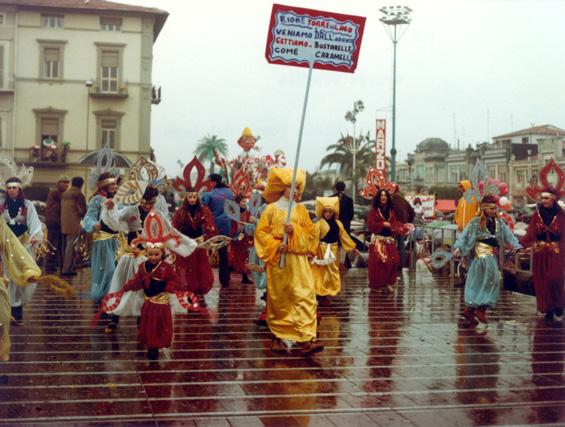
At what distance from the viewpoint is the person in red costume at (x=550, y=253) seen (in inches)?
412

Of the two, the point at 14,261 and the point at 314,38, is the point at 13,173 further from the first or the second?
the point at 314,38

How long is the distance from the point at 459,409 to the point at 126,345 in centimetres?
347

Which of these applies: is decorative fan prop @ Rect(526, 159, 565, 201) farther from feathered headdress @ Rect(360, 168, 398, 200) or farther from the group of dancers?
feathered headdress @ Rect(360, 168, 398, 200)

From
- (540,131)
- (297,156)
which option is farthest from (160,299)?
(540,131)

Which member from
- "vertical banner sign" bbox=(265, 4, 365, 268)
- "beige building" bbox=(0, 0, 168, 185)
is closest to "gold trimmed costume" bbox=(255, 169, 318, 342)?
"vertical banner sign" bbox=(265, 4, 365, 268)

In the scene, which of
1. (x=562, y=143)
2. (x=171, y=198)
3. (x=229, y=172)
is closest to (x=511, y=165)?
(x=562, y=143)

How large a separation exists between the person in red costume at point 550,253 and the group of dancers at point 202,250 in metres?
0.01

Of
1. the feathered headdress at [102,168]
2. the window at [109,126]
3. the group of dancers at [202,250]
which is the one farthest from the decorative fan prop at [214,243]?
the window at [109,126]

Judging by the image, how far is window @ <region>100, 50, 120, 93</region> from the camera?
136ft

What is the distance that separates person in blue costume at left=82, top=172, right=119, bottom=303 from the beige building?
32179 millimetres

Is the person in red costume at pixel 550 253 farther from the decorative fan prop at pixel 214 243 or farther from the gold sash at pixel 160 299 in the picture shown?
the gold sash at pixel 160 299

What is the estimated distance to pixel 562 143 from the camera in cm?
5728

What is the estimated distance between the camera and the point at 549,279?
34.4ft

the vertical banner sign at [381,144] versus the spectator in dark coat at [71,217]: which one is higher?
the vertical banner sign at [381,144]
